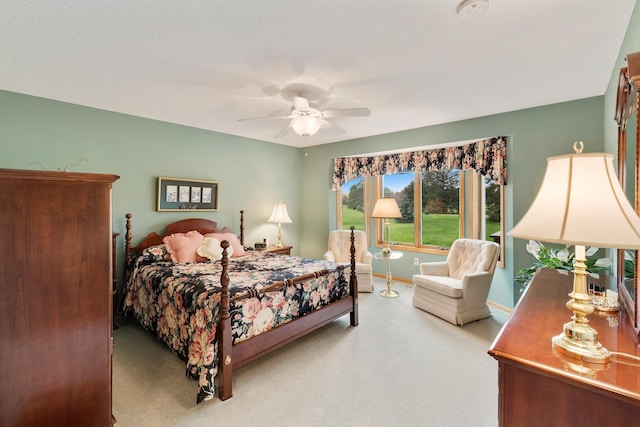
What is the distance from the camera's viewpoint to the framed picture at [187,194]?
13.2ft

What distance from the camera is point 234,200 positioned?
15.9 ft

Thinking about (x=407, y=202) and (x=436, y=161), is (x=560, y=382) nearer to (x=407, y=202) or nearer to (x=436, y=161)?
(x=436, y=161)

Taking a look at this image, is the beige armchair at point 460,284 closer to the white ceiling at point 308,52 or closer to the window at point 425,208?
the window at point 425,208

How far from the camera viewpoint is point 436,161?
4586mm

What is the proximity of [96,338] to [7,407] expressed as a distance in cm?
36

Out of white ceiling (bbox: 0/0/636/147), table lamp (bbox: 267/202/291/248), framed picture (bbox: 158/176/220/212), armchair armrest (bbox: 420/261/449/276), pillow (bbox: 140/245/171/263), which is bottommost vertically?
armchair armrest (bbox: 420/261/449/276)

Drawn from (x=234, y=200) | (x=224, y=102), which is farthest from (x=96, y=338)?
(x=234, y=200)

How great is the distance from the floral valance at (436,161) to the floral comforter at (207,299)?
2.32 metres

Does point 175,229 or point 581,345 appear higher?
point 175,229

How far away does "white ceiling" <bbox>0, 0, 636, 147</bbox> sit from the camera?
69.5 inches

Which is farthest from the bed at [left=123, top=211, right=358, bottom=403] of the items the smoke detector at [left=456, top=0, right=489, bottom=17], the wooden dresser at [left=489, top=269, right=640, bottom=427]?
the smoke detector at [left=456, top=0, right=489, bottom=17]

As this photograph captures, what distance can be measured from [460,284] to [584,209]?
2.80m

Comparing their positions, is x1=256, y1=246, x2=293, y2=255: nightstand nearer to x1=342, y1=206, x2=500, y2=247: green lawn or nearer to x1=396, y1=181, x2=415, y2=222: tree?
x1=342, y1=206, x2=500, y2=247: green lawn

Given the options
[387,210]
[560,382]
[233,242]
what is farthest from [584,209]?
[233,242]
